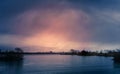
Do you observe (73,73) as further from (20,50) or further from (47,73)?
(20,50)

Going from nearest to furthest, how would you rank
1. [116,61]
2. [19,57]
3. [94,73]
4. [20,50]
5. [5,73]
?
[5,73] → [94,73] → [116,61] → [19,57] → [20,50]

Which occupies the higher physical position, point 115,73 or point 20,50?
point 20,50

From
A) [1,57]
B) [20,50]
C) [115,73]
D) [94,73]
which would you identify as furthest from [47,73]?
[20,50]

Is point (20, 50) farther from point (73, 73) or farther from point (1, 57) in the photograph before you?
point (73, 73)

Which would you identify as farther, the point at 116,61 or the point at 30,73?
the point at 116,61

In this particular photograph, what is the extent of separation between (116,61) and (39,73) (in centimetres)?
6416

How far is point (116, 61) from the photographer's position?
123188mm

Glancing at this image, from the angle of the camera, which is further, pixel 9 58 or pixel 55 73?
pixel 9 58

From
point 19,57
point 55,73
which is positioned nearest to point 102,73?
point 55,73

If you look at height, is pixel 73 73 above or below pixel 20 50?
below

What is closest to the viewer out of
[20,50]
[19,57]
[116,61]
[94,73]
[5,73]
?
[5,73]

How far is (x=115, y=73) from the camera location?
2840 inches

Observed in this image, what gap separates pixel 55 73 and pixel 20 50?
117071mm

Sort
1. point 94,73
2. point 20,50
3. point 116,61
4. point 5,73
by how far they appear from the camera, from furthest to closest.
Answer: point 20,50
point 116,61
point 94,73
point 5,73
